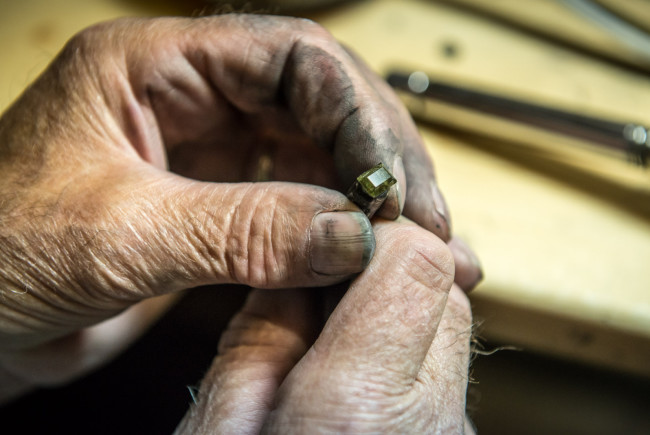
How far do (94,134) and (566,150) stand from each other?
766 mm

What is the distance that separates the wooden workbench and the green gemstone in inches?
12.6

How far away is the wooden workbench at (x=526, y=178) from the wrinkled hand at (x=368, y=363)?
21 cm

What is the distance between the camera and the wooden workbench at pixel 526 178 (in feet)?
2.41

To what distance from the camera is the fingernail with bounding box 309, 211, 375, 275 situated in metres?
0.48

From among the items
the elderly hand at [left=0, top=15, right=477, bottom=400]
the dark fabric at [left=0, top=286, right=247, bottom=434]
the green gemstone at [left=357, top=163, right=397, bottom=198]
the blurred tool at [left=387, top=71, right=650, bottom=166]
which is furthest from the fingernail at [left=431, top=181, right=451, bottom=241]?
the dark fabric at [left=0, top=286, right=247, bottom=434]

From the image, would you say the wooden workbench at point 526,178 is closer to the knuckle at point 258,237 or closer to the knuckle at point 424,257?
the knuckle at point 424,257

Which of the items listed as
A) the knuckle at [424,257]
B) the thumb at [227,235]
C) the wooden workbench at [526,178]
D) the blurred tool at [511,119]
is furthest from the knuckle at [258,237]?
the blurred tool at [511,119]

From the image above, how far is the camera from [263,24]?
0.63m

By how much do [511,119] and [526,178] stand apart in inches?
4.4

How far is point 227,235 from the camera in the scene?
50cm

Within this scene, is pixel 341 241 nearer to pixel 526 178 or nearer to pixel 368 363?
pixel 368 363

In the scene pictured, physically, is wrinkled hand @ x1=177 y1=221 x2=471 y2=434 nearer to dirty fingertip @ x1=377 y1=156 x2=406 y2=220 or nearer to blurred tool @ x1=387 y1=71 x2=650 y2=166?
dirty fingertip @ x1=377 y1=156 x2=406 y2=220

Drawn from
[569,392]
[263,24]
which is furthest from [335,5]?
[569,392]

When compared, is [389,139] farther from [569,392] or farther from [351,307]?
[569,392]
